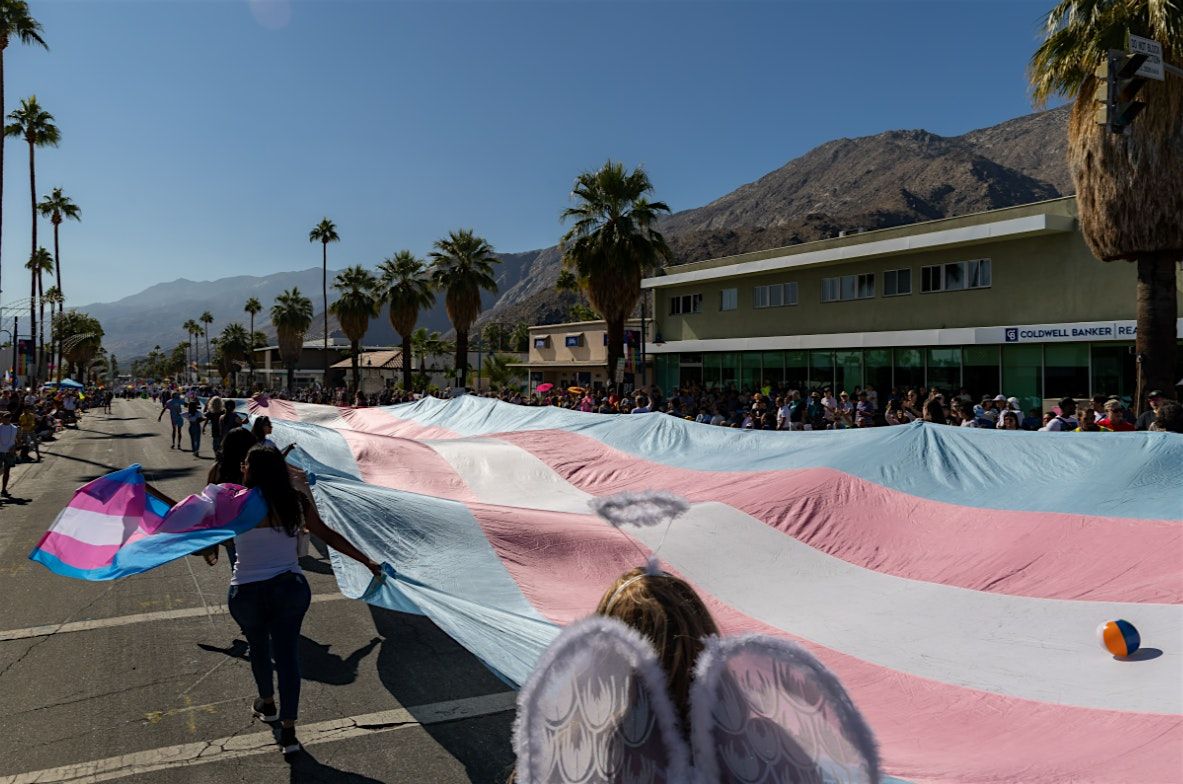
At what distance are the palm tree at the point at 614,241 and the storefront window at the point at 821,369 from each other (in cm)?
731

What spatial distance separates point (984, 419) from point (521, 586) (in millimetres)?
9368

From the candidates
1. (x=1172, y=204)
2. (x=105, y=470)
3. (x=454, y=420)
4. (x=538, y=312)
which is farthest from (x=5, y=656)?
(x=538, y=312)

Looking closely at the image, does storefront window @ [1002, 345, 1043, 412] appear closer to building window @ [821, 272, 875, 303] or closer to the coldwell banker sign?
the coldwell banker sign

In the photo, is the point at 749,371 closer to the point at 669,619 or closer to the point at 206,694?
the point at 206,694

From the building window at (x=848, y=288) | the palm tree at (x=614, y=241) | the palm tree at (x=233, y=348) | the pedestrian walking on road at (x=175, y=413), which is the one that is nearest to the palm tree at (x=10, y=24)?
the pedestrian walking on road at (x=175, y=413)

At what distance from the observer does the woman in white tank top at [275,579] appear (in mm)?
4582

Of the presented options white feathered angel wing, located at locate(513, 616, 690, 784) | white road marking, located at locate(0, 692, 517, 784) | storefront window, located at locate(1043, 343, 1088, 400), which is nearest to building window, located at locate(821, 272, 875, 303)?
storefront window, located at locate(1043, 343, 1088, 400)

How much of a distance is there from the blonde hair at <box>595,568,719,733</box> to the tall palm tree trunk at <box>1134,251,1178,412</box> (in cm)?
1486

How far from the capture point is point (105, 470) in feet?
65.9

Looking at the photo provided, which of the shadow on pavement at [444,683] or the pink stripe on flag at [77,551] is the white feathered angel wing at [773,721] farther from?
the pink stripe on flag at [77,551]

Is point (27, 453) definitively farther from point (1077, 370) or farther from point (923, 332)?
point (1077, 370)

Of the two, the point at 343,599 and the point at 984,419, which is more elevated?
the point at 984,419

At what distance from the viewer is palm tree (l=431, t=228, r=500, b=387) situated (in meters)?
38.9

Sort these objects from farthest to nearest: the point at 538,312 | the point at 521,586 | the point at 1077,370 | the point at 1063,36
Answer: the point at 538,312, the point at 1077,370, the point at 1063,36, the point at 521,586
